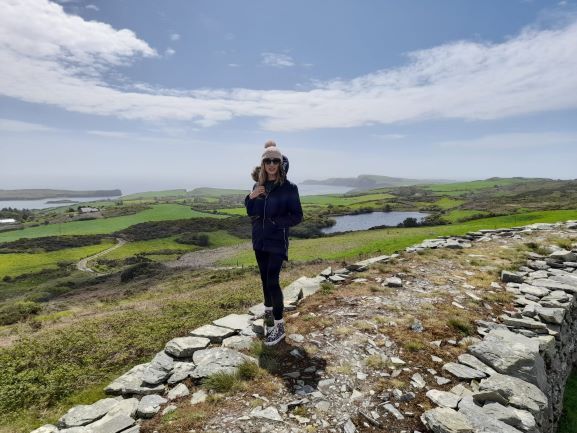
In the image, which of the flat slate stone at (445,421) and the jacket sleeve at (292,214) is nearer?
the flat slate stone at (445,421)

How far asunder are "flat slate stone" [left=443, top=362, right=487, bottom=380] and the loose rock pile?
21mm

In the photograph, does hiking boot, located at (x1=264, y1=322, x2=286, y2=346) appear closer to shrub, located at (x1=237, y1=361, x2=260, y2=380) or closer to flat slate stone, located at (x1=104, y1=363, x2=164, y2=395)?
shrub, located at (x1=237, y1=361, x2=260, y2=380)

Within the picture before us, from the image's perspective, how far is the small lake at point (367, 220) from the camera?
108562 millimetres

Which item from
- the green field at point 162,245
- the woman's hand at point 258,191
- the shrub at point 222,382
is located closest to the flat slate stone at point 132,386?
the shrub at point 222,382

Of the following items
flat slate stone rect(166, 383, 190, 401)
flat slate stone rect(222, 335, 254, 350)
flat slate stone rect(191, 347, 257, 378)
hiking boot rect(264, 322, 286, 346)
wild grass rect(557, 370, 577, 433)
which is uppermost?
hiking boot rect(264, 322, 286, 346)

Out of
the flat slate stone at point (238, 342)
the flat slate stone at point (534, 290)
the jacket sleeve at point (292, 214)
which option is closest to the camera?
the jacket sleeve at point (292, 214)

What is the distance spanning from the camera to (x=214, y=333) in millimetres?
9008

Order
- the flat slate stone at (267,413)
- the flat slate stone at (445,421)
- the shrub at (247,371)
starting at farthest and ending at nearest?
1. the shrub at (247,371)
2. the flat slate stone at (267,413)
3. the flat slate stone at (445,421)

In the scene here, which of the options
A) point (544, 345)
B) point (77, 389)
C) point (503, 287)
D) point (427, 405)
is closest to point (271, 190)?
point (427, 405)

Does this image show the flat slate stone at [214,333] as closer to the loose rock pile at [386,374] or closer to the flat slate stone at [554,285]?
the loose rock pile at [386,374]

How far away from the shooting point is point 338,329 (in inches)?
339

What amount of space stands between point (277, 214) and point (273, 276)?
1.44 metres

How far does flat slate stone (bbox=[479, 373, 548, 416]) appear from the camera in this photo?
612 cm

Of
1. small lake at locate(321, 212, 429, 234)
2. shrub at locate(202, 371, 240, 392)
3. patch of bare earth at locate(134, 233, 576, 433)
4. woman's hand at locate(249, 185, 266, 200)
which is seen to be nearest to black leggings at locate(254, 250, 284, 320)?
patch of bare earth at locate(134, 233, 576, 433)
